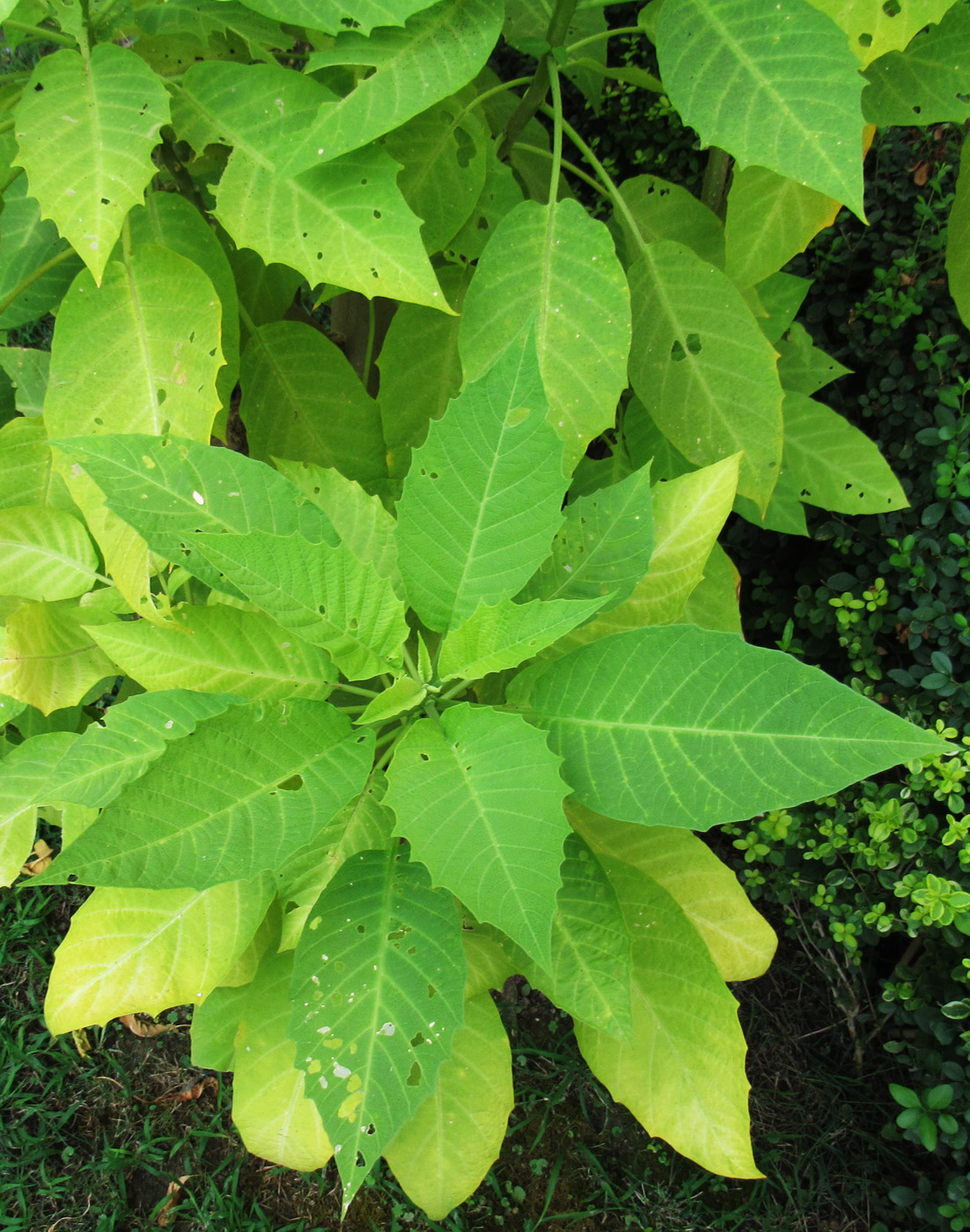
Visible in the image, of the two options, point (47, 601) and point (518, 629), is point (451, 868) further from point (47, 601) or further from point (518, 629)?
point (47, 601)

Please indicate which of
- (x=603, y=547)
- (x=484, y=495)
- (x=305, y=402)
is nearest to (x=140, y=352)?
(x=305, y=402)

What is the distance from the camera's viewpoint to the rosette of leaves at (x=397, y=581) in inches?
29.7

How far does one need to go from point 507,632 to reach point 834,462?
3.13ft

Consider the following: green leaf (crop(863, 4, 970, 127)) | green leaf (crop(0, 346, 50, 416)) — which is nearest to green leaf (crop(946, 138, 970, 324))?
green leaf (crop(863, 4, 970, 127))

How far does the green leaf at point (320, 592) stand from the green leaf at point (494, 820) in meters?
0.12

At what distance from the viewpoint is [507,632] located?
79 centimetres

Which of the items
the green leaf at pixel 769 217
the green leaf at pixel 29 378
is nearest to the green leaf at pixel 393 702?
the green leaf at pixel 769 217

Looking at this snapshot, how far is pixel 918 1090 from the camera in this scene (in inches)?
67.2

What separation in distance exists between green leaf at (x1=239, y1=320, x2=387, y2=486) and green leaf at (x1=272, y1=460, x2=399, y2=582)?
0.23m

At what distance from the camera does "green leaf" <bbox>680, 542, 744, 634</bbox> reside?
127 centimetres

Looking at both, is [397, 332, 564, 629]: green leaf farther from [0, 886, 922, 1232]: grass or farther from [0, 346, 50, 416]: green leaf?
[0, 886, 922, 1232]: grass

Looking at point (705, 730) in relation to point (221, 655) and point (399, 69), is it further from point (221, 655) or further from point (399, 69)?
point (399, 69)

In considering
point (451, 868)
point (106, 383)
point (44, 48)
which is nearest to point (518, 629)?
point (451, 868)

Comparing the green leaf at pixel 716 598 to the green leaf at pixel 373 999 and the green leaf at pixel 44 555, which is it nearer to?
the green leaf at pixel 373 999
